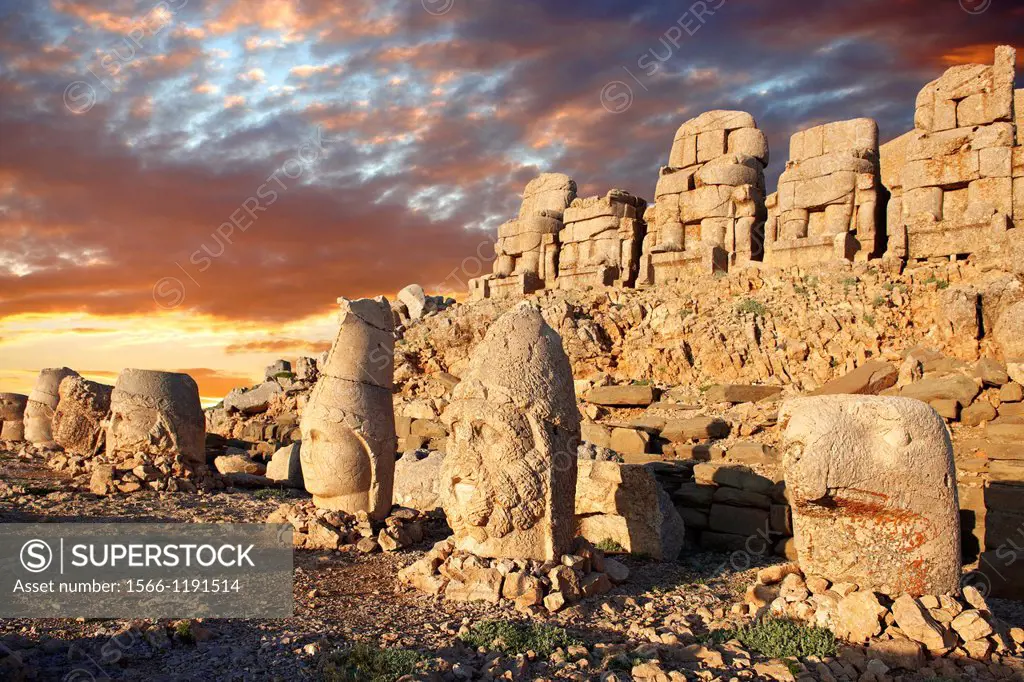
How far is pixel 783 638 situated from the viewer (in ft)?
16.7

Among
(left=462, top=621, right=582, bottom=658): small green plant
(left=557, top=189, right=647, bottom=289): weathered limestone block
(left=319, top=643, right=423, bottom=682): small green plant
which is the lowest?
(left=462, top=621, right=582, bottom=658): small green plant

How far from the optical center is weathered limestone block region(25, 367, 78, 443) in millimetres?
14188

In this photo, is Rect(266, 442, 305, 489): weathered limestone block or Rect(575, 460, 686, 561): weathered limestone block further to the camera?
Rect(266, 442, 305, 489): weathered limestone block

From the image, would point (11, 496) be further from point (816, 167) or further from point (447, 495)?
point (816, 167)

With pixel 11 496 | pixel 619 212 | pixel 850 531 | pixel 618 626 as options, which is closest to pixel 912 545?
pixel 850 531

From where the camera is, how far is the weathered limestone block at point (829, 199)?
711 inches

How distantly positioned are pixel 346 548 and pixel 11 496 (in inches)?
198

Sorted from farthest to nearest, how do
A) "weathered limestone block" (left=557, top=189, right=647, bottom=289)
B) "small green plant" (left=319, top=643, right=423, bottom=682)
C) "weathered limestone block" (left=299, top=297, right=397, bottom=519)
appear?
"weathered limestone block" (left=557, top=189, right=647, bottom=289)
"weathered limestone block" (left=299, top=297, right=397, bottom=519)
"small green plant" (left=319, top=643, right=423, bottom=682)

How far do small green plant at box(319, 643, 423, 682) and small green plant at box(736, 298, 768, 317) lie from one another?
1426 centimetres

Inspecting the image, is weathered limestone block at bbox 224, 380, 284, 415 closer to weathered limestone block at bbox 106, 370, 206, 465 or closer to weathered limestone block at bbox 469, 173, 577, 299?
weathered limestone block at bbox 469, 173, 577, 299

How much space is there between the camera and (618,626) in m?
5.53

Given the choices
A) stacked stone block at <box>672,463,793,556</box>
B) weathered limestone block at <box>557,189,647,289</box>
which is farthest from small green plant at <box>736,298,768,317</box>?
stacked stone block at <box>672,463,793,556</box>

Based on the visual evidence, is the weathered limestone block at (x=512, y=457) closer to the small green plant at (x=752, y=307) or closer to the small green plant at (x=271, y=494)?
the small green plant at (x=271, y=494)

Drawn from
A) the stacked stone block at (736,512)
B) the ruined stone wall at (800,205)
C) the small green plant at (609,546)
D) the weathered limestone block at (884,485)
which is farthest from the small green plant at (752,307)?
the weathered limestone block at (884,485)
